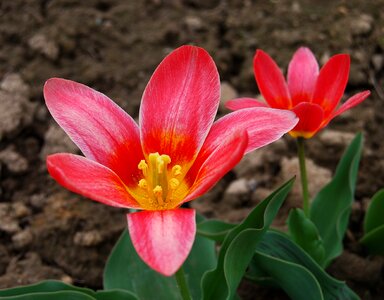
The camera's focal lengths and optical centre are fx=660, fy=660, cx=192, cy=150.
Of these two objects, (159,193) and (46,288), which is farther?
(46,288)

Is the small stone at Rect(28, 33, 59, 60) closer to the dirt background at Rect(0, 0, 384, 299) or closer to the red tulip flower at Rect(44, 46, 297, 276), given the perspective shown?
the dirt background at Rect(0, 0, 384, 299)

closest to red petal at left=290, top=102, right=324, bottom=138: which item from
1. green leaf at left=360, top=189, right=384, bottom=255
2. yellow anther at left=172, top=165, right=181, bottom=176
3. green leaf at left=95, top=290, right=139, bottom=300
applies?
yellow anther at left=172, top=165, right=181, bottom=176

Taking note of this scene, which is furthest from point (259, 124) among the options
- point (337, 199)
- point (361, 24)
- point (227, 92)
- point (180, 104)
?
point (361, 24)

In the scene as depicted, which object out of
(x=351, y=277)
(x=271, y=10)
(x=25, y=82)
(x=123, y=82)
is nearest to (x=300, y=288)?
(x=351, y=277)

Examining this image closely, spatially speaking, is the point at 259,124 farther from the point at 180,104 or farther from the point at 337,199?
the point at 337,199

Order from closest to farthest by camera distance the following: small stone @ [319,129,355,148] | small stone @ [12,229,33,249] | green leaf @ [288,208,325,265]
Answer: green leaf @ [288,208,325,265]
small stone @ [12,229,33,249]
small stone @ [319,129,355,148]

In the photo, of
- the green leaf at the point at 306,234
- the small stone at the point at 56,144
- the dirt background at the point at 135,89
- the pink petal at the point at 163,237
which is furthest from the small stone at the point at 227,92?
the pink petal at the point at 163,237
